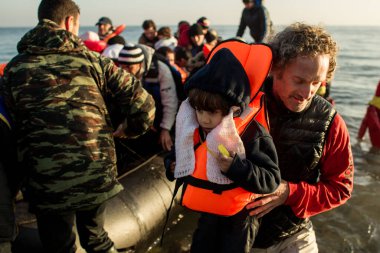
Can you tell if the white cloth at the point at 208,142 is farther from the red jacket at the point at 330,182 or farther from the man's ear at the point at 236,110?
the red jacket at the point at 330,182

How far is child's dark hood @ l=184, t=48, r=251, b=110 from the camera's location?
1613 millimetres

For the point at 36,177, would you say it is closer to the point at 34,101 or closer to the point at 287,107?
the point at 34,101

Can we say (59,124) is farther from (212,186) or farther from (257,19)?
(257,19)

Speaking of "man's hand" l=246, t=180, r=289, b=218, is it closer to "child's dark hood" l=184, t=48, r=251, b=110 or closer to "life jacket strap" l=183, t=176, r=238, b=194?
"life jacket strap" l=183, t=176, r=238, b=194

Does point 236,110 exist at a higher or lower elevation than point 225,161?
higher

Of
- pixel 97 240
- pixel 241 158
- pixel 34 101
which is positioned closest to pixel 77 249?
pixel 97 240

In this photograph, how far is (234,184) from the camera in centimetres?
169

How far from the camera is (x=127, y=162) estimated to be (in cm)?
450

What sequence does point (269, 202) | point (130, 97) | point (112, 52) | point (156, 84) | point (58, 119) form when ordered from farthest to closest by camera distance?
point (112, 52)
point (156, 84)
point (130, 97)
point (58, 119)
point (269, 202)

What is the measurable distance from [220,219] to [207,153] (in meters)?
0.35

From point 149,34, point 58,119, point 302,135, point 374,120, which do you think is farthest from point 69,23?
point 149,34

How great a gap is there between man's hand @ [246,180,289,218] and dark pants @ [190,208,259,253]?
0.04 meters

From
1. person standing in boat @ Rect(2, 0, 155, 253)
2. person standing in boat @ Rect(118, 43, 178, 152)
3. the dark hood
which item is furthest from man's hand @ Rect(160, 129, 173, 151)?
the dark hood

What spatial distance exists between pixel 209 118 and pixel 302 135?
1.64 ft
